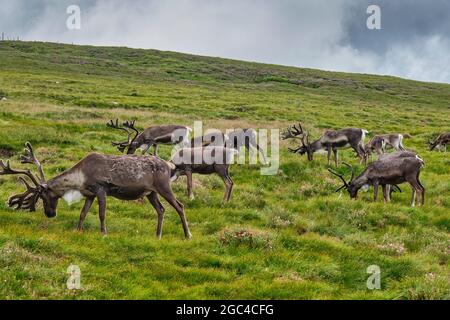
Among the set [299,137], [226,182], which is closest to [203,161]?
[226,182]

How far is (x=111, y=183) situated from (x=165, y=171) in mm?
1413

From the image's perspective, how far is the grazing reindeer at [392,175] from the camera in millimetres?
17328

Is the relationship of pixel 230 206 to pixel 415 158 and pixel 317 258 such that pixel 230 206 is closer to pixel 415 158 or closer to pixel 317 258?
pixel 317 258

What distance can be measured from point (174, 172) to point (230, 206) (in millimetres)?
2558

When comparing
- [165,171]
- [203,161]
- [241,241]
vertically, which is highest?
[203,161]

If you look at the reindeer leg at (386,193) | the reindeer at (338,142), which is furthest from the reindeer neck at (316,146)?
the reindeer leg at (386,193)

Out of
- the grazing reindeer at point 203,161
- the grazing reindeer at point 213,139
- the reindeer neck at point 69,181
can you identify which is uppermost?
the grazing reindeer at point 213,139

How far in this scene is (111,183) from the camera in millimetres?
12414

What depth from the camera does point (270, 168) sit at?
2148 centimetres

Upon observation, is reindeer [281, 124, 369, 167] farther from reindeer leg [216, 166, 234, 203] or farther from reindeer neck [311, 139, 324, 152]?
reindeer leg [216, 166, 234, 203]

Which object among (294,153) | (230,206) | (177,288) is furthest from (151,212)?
(294,153)

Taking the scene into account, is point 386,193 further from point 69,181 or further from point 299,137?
point 69,181

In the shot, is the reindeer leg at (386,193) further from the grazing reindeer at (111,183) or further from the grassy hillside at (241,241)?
the grazing reindeer at (111,183)

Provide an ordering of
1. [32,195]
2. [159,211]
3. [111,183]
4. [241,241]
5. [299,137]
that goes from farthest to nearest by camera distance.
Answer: [299,137], [32,195], [159,211], [111,183], [241,241]
